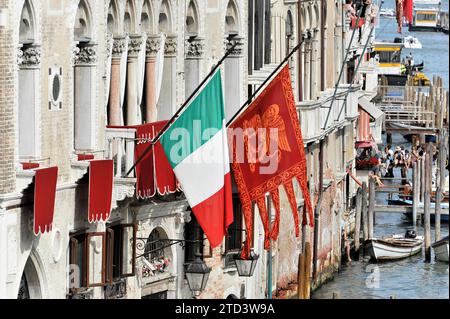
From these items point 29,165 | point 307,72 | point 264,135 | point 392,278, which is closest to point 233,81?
point 264,135

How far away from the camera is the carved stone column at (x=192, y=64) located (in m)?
44.2

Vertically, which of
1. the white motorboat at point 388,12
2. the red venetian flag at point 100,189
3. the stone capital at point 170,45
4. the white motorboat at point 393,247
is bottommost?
the white motorboat at point 393,247

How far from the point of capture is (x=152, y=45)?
42062 millimetres

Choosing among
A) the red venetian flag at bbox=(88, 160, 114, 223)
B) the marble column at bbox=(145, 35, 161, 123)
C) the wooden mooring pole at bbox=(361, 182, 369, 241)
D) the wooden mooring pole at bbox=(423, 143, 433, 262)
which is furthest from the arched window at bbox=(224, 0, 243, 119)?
the wooden mooring pole at bbox=(423, 143, 433, 262)

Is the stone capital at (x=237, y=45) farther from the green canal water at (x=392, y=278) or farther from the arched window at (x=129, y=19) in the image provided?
the green canal water at (x=392, y=278)

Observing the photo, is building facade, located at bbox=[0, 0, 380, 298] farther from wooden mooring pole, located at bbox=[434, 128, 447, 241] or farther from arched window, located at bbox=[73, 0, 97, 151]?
wooden mooring pole, located at bbox=[434, 128, 447, 241]

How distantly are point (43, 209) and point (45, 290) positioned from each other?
1.85 metres

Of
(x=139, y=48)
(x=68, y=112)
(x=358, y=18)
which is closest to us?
(x=68, y=112)

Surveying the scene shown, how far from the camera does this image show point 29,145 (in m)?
36.0

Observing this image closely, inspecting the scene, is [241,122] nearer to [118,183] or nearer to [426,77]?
[118,183]

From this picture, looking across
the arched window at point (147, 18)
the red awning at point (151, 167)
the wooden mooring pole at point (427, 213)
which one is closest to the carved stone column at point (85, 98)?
the red awning at point (151, 167)

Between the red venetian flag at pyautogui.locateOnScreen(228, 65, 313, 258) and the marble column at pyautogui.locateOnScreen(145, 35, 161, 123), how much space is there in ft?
4.60

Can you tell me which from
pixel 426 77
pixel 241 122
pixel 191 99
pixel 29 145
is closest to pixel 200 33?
pixel 241 122

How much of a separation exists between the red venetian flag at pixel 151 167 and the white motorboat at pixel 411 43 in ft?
322
